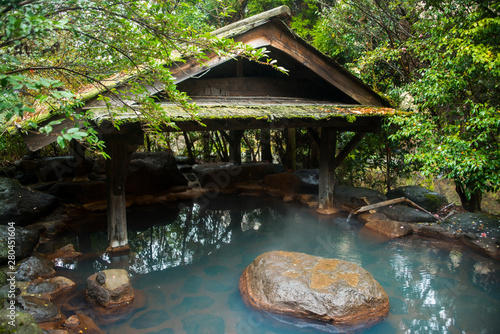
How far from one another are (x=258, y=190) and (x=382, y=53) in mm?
5187

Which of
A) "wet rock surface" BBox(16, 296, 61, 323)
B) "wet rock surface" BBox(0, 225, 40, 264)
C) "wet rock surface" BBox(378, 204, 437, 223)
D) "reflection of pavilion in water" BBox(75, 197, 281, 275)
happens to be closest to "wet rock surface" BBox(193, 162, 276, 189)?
"reflection of pavilion in water" BBox(75, 197, 281, 275)

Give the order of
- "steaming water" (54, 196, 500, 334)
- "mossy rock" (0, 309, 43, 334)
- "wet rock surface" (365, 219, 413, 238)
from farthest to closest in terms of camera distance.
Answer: "wet rock surface" (365, 219, 413, 238), "steaming water" (54, 196, 500, 334), "mossy rock" (0, 309, 43, 334)

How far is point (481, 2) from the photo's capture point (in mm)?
4621

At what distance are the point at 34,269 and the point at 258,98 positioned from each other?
445 cm

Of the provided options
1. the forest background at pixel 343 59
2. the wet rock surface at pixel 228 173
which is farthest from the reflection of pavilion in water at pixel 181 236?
the forest background at pixel 343 59

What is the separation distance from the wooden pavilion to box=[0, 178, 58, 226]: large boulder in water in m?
2.16

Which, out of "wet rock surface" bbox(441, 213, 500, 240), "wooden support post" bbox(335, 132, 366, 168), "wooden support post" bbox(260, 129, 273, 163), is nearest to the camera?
"wet rock surface" bbox(441, 213, 500, 240)

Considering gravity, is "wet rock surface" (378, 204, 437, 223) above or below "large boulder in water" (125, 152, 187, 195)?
below

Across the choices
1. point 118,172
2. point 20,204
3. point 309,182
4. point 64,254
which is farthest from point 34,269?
point 309,182

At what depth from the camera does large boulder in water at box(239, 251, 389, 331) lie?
3498 mm

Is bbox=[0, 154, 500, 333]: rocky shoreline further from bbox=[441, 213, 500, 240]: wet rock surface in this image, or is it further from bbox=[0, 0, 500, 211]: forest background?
bbox=[0, 0, 500, 211]: forest background

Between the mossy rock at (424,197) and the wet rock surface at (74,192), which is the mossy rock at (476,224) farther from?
the wet rock surface at (74,192)

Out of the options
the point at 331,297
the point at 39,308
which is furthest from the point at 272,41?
the point at 39,308

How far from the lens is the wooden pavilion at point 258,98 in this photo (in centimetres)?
455
